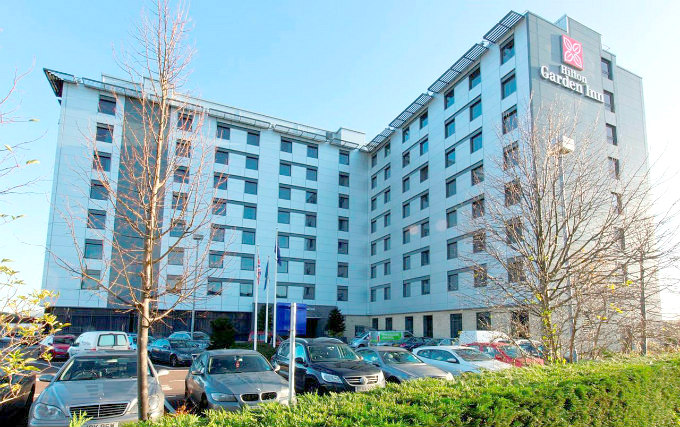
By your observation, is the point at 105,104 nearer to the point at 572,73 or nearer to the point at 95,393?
the point at 572,73

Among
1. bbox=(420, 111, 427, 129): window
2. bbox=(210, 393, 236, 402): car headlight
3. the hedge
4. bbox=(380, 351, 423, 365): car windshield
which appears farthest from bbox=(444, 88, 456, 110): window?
bbox=(210, 393, 236, 402): car headlight

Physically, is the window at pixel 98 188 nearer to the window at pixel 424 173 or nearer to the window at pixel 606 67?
the window at pixel 424 173

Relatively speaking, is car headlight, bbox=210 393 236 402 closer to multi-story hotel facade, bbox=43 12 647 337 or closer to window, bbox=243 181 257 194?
multi-story hotel facade, bbox=43 12 647 337

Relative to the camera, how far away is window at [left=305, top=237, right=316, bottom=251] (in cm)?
5091

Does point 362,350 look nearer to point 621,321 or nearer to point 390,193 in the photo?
point 621,321

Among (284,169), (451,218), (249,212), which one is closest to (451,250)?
(451,218)

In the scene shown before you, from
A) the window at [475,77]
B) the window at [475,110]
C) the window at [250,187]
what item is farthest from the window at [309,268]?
the window at [475,77]

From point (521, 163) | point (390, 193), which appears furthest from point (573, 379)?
point (390, 193)

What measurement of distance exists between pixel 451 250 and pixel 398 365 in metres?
26.8

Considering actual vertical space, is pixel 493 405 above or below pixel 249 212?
below

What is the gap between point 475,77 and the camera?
38500mm

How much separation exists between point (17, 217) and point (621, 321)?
47.8 feet

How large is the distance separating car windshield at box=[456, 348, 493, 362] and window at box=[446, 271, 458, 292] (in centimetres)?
2318

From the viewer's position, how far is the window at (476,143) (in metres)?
36.8
